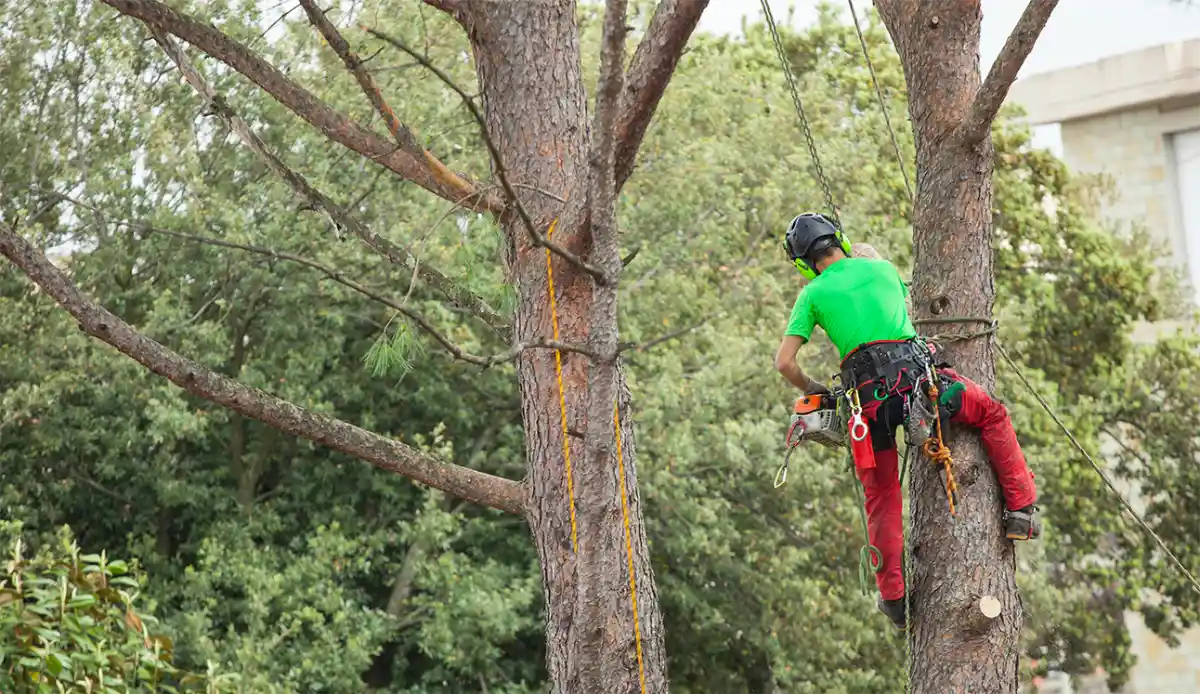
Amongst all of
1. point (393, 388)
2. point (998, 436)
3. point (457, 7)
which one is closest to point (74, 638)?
point (457, 7)

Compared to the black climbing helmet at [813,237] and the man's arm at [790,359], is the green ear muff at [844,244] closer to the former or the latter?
the black climbing helmet at [813,237]

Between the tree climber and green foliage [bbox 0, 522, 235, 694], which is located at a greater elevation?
the tree climber

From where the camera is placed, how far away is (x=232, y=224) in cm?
1009

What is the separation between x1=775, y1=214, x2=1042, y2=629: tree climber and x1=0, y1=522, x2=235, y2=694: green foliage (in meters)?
2.28

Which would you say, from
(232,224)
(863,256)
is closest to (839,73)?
(232,224)

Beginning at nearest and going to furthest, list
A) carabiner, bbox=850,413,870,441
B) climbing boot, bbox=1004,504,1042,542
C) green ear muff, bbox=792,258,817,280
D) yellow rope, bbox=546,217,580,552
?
yellow rope, bbox=546,217,580,552 < climbing boot, bbox=1004,504,1042,542 < carabiner, bbox=850,413,870,441 < green ear muff, bbox=792,258,817,280

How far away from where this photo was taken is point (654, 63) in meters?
3.39

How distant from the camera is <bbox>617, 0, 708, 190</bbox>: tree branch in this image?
3.26 meters

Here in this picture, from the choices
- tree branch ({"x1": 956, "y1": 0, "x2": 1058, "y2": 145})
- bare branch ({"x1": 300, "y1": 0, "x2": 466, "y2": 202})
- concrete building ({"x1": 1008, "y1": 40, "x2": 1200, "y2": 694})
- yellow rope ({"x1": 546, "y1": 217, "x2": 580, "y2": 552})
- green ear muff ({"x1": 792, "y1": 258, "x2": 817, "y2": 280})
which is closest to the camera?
bare branch ({"x1": 300, "y1": 0, "x2": 466, "y2": 202})

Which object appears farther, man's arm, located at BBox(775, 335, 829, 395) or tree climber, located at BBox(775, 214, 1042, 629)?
man's arm, located at BBox(775, 335, 829, 395)

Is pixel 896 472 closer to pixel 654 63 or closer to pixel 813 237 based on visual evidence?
pixel 813 237

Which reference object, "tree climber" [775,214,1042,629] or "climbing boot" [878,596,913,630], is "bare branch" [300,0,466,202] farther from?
"climbing boot" [878,596,913,630]

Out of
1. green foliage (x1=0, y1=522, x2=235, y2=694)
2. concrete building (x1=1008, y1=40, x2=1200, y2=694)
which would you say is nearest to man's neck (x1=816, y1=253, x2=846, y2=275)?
green foliage (x1=0, y1=522, x2=235, y2=694)

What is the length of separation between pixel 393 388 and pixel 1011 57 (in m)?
8.59
